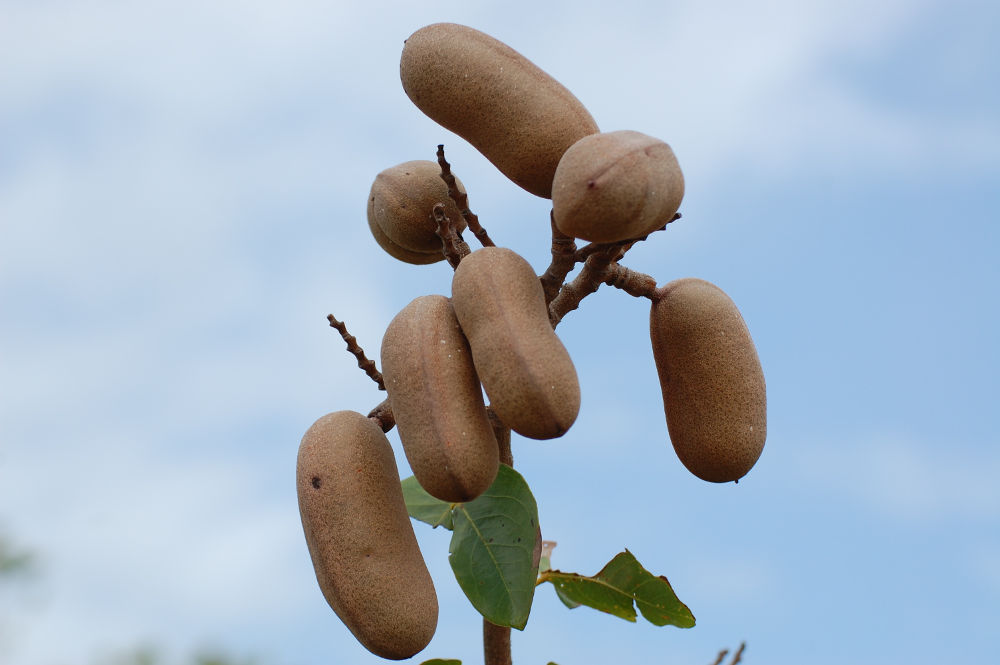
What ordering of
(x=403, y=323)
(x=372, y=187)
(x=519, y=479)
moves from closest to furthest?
1. (x=403, y=323)
2. (x=519, y=479)
3. (x=372, y=187)

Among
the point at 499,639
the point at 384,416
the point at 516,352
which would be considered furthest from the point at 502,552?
the point at 516,352

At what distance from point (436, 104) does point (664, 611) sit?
1.02 meters

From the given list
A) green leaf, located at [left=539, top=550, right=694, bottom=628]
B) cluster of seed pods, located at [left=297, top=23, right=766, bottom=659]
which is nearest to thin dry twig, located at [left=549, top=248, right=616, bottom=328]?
cluster of seed pods, located at [left=297, top=23, right=766, bottom=659]

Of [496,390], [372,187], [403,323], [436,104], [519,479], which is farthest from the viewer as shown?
[372,187]

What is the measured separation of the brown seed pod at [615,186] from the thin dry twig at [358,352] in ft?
1.68

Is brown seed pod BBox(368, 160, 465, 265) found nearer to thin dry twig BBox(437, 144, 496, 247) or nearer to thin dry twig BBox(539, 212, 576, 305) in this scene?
thin dry twig BBox(437, 144, 496, 247)

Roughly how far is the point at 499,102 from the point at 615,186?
11.4 inches

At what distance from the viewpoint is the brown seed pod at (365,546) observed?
4.80 ft

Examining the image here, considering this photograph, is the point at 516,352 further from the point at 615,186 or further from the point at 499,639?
the point at 499,639

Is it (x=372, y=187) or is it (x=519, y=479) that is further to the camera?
(x=372, y=187)

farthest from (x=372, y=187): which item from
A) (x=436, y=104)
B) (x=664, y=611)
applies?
(x=664, y=611)

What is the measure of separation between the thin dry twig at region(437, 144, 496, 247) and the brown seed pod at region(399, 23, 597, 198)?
0.33 feet

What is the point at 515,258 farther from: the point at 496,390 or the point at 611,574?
the point at 611,574

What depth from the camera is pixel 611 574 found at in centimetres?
195
